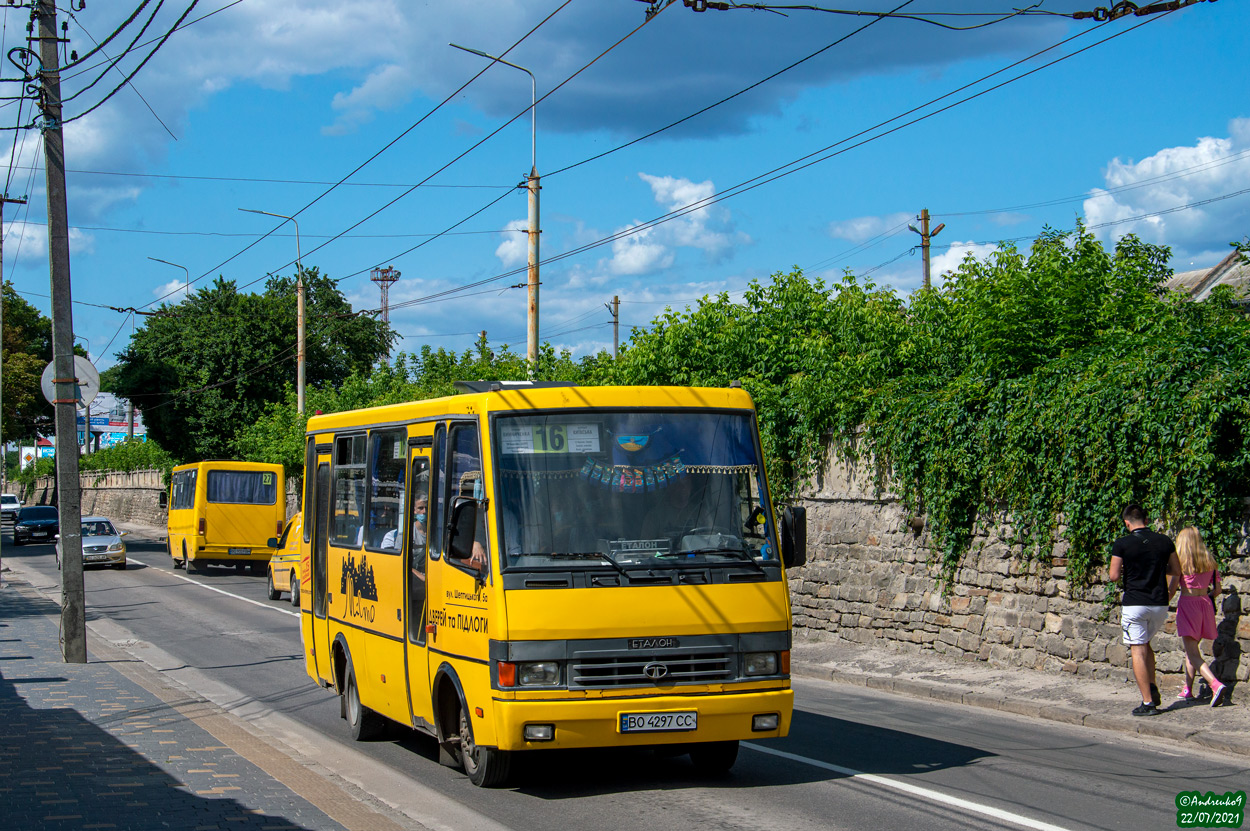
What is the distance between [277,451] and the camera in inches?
1655

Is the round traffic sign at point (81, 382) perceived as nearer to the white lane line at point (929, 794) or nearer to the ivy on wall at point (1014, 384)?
the ivy on wall at point (1014, 384)

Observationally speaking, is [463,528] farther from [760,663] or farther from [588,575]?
[760,663]

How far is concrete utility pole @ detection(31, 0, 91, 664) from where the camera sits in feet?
46.1

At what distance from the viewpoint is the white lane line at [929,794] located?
21.4ft

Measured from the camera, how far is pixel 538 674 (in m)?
7.00

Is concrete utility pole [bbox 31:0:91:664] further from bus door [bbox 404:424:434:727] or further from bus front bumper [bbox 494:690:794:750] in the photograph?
bus front bumper [bbox 494:690:794:750]

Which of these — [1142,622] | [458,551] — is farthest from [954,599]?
[458,551]

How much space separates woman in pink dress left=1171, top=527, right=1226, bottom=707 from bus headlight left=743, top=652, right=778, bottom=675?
4.71m

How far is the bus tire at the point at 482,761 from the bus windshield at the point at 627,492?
1.28 meters

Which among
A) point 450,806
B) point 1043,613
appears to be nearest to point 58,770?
point 450,806

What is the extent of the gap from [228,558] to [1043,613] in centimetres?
2765

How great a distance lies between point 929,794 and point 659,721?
1.77m

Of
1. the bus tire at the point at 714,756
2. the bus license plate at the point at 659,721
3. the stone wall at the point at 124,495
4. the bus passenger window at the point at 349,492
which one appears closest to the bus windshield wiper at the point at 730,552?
the bus license plate at the point at 659,721

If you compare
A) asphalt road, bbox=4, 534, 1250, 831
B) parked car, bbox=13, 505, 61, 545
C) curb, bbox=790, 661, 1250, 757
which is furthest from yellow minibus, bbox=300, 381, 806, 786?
parked car, bbox=13, 505, 61, 545
